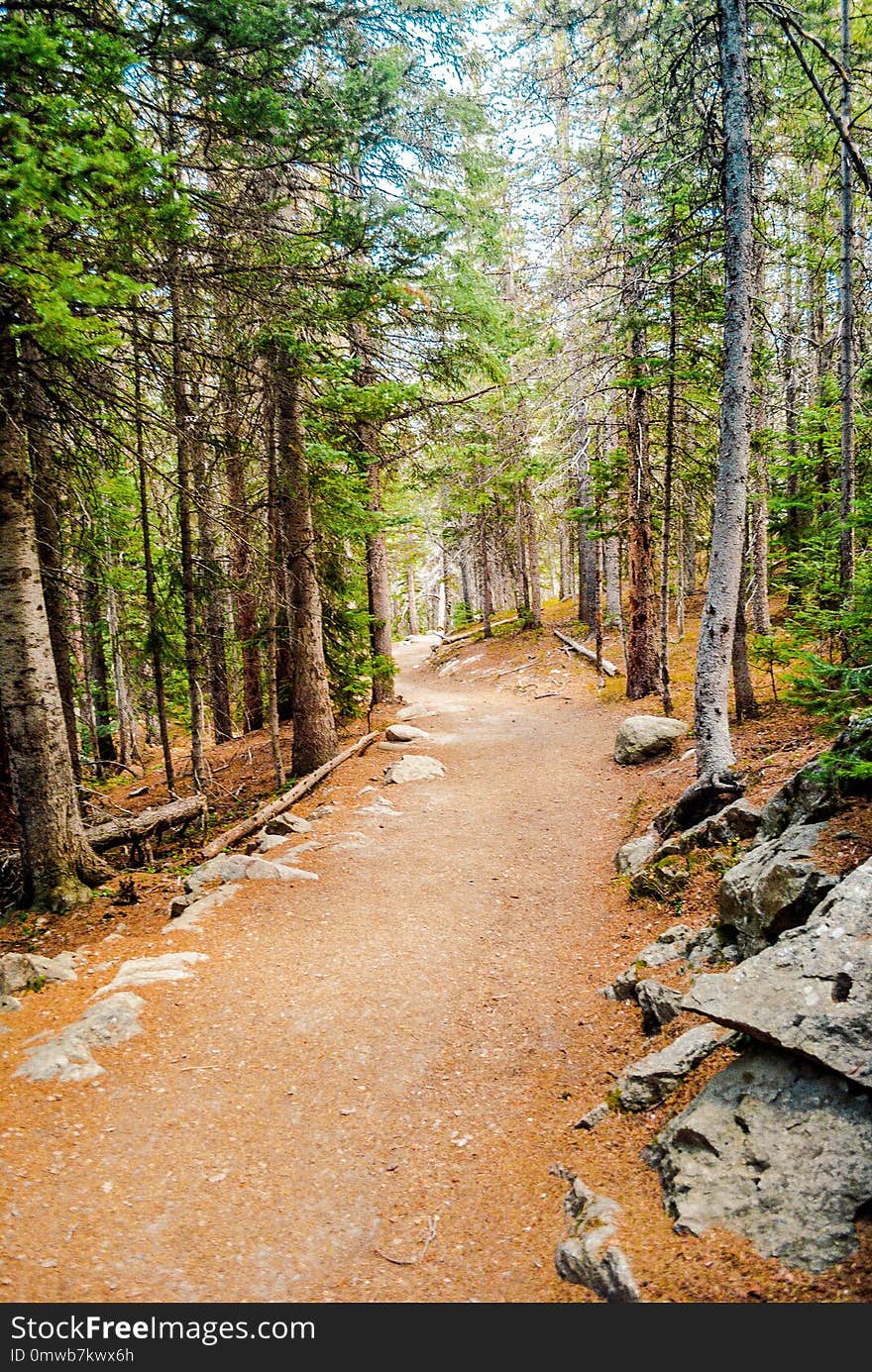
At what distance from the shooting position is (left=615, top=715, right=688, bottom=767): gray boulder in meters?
11.6

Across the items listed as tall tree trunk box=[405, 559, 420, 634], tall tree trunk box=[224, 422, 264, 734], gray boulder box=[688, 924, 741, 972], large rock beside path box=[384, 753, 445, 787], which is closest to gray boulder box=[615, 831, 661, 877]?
gray boulder box=[688, 924, 741, 972]

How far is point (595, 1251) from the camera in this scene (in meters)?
3.15

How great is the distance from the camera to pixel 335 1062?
538 centimetres

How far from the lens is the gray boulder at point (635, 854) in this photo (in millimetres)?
7900

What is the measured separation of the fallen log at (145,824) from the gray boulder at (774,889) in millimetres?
8016

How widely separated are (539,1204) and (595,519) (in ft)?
46.8

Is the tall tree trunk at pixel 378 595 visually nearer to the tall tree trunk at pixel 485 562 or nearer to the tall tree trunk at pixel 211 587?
the tall tree trunk at pixel 211 587

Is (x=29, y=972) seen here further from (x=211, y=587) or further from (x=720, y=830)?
(x=720, y=830)

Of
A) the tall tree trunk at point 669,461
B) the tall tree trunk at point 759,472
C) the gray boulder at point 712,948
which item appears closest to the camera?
the gray boulder at point 712,948

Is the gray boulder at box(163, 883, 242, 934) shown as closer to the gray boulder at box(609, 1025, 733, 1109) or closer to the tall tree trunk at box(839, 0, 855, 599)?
the gray boulder at box(609, 1025, 733, 1109)

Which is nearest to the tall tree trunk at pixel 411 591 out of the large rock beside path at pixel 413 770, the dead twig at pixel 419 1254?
the large rock beside path at pixel 413 770

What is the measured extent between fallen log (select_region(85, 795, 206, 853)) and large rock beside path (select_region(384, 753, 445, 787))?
137 inches

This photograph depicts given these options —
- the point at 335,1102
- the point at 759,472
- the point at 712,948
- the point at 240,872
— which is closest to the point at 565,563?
the point at 759,472
